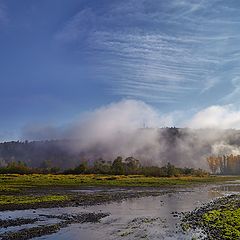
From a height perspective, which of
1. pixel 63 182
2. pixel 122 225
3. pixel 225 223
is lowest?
pixel 122 225

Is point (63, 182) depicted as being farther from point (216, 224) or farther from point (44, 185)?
point (216, 224)

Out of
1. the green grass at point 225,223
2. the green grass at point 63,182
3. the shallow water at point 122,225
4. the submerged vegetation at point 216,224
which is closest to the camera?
the green grass at point 225,223

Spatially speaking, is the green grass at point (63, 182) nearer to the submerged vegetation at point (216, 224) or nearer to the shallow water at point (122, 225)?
the shallow water at point (122, 225)

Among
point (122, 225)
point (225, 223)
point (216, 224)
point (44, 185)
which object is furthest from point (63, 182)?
point (225, 223)

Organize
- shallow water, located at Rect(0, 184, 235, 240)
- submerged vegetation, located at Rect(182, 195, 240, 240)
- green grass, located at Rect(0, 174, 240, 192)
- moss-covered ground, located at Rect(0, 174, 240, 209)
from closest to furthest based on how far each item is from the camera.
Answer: submerged vegetation, located at Rect(182, 195, 240, 240), shallow water, located at Rect(0, 184, 235, 240), moss-covered ground, located at Rect(0, 174, 240, 209), green grass, located at Rect(0, 174, 240, 192)

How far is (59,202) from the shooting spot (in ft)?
198

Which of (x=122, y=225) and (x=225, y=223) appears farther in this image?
(x=122, y=225)

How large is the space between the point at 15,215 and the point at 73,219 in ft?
24.3

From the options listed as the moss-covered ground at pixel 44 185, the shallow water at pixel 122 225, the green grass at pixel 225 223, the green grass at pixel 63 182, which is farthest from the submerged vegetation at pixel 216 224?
the green grass at pixel 63 182

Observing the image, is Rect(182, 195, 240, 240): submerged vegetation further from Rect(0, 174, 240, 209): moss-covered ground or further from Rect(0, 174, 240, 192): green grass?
Rect(0, 174, 240, 192): green grass

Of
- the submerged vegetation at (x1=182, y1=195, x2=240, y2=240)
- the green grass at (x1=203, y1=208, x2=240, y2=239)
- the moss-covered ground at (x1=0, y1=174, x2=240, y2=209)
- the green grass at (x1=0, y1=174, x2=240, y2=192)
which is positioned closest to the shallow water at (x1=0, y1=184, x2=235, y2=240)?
the submerged vegetation at (x1=182, y1=195, x2=240, y2=240)

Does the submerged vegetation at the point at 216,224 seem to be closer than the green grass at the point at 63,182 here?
Yes

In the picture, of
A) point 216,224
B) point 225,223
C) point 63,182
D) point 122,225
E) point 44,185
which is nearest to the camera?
point 225,223

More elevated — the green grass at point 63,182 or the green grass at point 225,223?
the green grass at point 63,182
